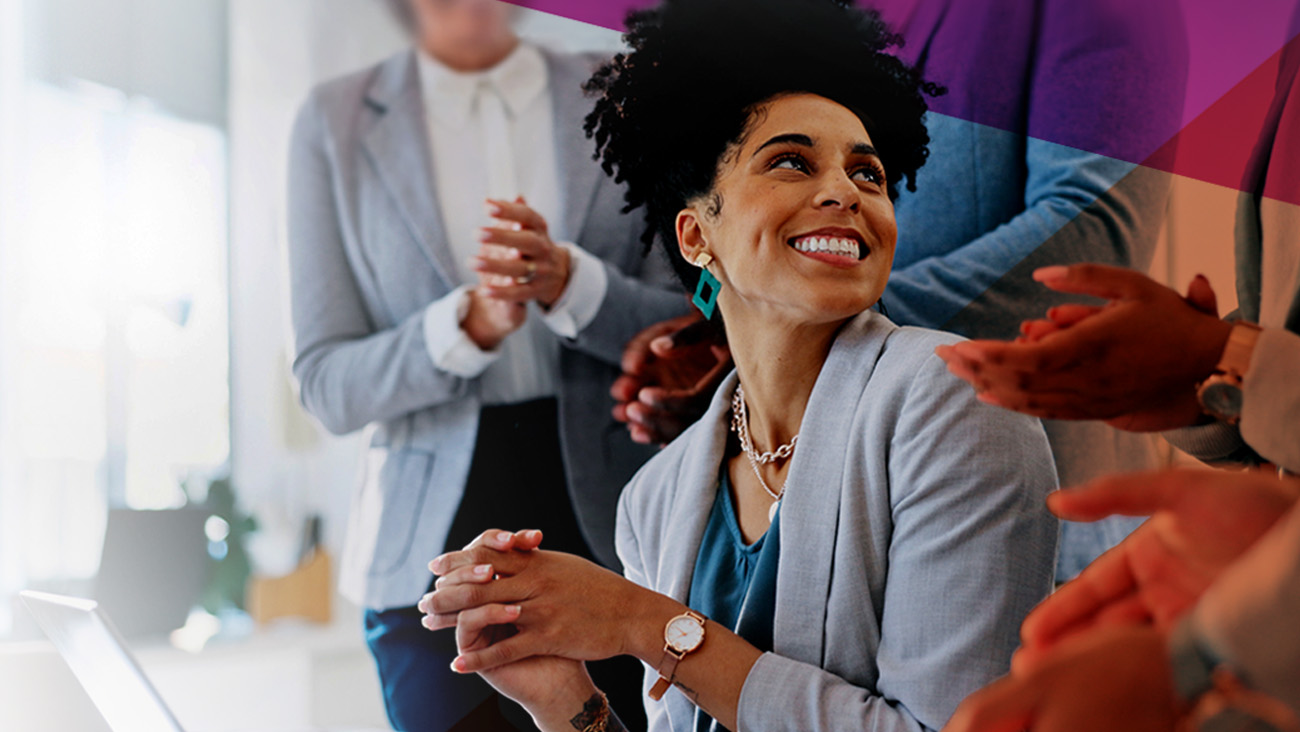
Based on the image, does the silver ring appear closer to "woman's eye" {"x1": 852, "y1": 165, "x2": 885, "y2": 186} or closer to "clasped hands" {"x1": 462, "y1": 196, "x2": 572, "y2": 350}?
"clasped hands" {"x1": 462, "y1": 196, "x2": 572, "y2": 350}

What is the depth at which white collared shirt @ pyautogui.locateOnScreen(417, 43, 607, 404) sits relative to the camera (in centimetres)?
160

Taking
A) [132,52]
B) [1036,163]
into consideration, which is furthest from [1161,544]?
[132,52]

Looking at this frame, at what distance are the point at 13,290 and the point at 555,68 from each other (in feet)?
3.33

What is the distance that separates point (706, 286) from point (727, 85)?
24cm

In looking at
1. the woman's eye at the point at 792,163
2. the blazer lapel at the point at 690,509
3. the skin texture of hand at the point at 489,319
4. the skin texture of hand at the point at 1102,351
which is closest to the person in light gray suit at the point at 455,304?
the skin texture of hand at the point at 489,319

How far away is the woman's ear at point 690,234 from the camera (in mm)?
1186

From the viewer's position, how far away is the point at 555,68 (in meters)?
1.70

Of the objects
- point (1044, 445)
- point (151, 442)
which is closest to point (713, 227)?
point (1044, 445)

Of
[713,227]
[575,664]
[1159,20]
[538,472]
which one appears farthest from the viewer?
[538,472]

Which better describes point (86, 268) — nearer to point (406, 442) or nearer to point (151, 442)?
point (151, 442)

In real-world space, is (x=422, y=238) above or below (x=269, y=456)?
above

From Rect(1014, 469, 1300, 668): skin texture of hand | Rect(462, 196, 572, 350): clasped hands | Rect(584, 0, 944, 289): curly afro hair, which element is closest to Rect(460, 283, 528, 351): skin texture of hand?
Rect(462, 196, 572, 350): clasped hands

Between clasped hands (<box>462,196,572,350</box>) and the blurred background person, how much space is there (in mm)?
549

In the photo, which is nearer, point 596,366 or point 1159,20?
point 1159,20
